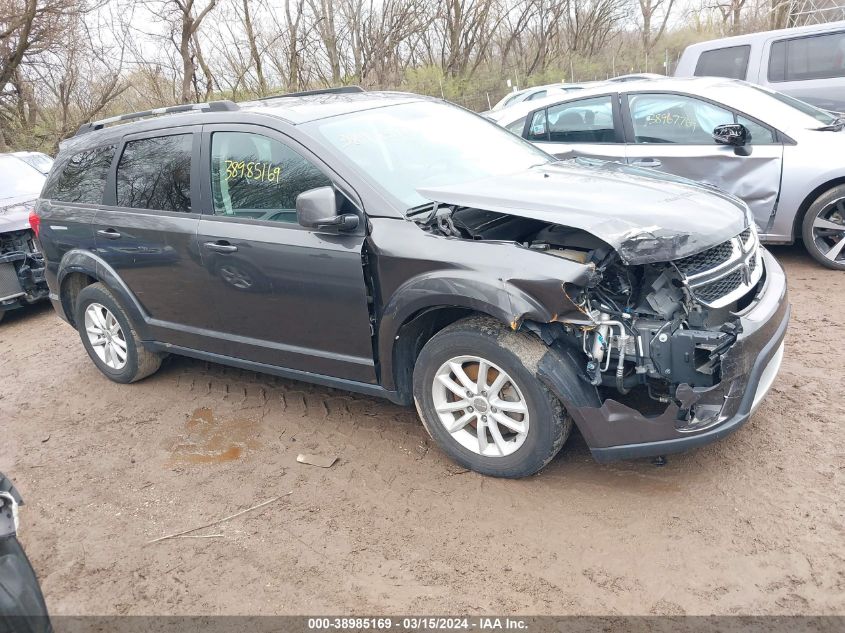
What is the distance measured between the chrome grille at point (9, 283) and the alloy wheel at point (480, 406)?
19.1ft

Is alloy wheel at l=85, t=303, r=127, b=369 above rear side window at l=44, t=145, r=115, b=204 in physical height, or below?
below

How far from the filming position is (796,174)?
18.5 feet

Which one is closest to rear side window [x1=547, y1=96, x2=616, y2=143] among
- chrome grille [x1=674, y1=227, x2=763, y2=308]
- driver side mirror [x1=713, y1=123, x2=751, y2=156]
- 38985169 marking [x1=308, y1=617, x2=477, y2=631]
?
driver side mirror [x1=713, y1=123, x2=751, y2=156]

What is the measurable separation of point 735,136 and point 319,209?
397 centimetres

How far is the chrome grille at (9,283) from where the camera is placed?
23.5 feet

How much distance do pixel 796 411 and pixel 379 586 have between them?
2390mm

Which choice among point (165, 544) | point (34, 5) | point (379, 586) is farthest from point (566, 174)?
point (34, 5)

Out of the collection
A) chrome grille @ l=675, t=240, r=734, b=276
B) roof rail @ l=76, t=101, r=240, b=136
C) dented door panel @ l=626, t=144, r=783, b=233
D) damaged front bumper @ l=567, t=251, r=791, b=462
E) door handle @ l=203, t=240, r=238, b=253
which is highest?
roof rail @ l=76, t=101, r=240, b=136

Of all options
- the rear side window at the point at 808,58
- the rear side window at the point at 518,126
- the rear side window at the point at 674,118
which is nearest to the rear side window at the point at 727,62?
the rear side window at the point at 808,58

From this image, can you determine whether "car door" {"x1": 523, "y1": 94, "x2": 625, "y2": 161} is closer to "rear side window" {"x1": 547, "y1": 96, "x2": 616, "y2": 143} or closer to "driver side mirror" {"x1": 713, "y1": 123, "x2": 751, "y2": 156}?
"rear side window" {"x1": 547, "y1": 96, "x2": 616, "y2": 143}

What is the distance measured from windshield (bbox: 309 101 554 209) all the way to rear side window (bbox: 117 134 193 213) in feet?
3.24

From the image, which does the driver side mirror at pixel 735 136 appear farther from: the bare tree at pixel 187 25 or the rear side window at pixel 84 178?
the bare tree at pixel 187 25

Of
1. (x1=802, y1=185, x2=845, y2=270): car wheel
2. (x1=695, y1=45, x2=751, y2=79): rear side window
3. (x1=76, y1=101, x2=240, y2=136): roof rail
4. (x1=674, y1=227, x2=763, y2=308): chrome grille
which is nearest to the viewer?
(x1=674, y1=227, x2=763, y2=308): chrome grille

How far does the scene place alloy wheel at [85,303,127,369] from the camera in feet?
16.6
